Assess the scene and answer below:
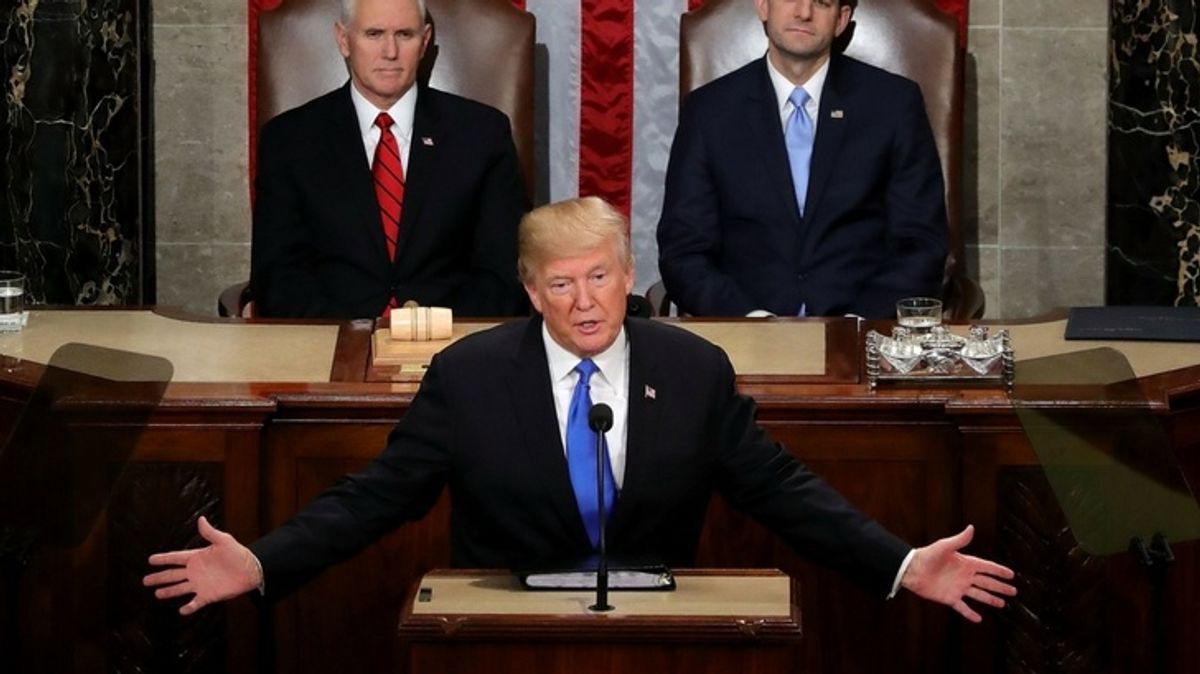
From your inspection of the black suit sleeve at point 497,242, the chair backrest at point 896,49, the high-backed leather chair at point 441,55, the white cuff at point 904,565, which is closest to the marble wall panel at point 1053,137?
the chair backrest at point 896,49

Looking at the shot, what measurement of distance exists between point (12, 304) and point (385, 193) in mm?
1156

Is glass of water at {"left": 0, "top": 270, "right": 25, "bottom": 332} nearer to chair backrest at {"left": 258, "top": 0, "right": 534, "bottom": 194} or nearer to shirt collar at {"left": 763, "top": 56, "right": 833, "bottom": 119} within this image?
chair backrest at {"left": 258, "top": 0, "right": 534, "bottom": 194}

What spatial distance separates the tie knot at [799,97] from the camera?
20.6 feet

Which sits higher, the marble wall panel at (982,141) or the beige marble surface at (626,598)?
the marble wall panel at (982,141)

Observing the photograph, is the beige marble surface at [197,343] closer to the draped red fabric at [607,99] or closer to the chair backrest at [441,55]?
the chair backrest at [441,55]

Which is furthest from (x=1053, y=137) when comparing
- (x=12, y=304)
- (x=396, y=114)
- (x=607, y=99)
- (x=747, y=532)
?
(x=12, y=304)

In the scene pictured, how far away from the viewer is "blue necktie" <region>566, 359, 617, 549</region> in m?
4.14

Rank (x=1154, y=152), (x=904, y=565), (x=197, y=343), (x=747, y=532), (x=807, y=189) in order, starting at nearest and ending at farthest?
(x=904, y=565) → (x=747, y=532) → (x=197, y=343) → (x=807, y=189) → (x=1154, y=152)

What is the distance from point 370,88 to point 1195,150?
231 cm

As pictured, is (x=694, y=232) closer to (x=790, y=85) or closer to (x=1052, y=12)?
(x=790, y=85)

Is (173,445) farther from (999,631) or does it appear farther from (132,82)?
(132,82)

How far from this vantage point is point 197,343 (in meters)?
5.32

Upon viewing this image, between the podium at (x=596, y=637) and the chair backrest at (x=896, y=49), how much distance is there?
3.12 metres

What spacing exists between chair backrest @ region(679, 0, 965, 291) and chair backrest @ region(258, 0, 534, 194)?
46cm
